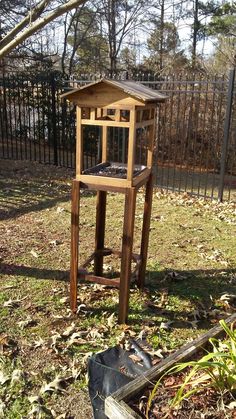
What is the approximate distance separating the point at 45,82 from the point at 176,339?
8.27 m

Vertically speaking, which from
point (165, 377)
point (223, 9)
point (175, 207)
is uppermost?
point (223, 9)

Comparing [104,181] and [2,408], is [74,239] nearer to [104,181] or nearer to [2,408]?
[104,181]

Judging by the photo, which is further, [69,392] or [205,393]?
[69,392]

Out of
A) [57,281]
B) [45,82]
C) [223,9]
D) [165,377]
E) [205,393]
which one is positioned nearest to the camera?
[205,393]

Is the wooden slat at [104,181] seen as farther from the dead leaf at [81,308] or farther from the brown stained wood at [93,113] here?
the dead leaf at [81,308]

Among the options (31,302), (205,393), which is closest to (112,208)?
(31,302)

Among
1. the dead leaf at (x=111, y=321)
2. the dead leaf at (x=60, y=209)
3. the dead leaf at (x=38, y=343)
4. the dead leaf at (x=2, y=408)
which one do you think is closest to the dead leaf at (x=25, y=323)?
the dead leaf at (x=38, y=343)

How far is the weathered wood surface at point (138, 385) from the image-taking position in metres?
1.83

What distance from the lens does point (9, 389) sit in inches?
100

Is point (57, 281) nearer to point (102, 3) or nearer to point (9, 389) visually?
point (9, 389)

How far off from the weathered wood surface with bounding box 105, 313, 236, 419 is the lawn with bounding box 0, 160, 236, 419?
21.7 inches

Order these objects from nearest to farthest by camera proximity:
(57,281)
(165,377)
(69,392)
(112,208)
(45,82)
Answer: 1. (165,377)
2. (69,392)
3. (57,281)
4. (112,208)
5. (45,82)

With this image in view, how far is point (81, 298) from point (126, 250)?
83 cm

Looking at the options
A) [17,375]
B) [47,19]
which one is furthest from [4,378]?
[47,19]
